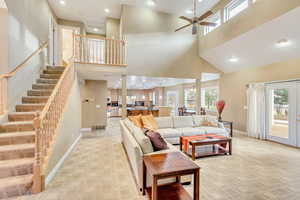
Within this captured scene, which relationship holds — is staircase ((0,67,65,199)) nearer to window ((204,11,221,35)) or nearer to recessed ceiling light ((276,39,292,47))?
recessed ceiling light ((276,39,292,47))

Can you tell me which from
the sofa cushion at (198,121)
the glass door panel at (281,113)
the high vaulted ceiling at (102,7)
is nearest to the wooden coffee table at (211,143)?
the sofa cushion at (198,121)

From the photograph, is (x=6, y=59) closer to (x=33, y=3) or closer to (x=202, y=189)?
(x=33, y=3)

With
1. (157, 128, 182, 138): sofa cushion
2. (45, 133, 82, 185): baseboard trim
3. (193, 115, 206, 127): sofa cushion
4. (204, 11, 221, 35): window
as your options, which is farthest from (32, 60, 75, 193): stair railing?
(204, 11, 221, 35): window

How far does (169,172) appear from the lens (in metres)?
1.72

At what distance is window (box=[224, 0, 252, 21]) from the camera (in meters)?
4.85

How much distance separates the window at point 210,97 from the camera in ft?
27.6

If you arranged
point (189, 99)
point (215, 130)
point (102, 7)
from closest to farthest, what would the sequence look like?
1. point (215, 130)
2. point (102, 7)
3. point (189, 99)

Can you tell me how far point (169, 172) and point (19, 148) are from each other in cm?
269

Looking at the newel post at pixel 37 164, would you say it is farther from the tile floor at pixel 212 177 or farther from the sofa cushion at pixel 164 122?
the sofa cushion at pixel 164 122

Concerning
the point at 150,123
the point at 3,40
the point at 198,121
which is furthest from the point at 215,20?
the point at 3,40

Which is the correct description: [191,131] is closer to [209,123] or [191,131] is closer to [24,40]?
[209,123]

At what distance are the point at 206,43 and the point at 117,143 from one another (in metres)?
5.30

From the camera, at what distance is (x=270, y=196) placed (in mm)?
2225

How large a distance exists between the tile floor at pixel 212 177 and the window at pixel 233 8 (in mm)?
4561
